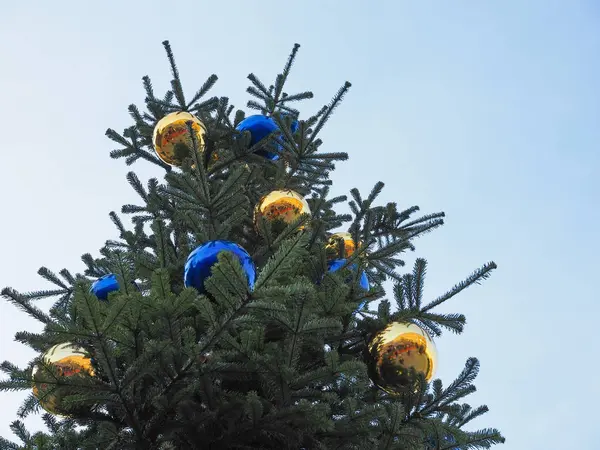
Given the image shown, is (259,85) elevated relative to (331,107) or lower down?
elevated

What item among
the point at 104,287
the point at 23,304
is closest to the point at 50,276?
the point at 104,287

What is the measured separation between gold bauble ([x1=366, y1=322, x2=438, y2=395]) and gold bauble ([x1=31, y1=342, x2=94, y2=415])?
5.64 feet

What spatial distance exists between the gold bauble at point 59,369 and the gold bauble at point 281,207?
1.92m

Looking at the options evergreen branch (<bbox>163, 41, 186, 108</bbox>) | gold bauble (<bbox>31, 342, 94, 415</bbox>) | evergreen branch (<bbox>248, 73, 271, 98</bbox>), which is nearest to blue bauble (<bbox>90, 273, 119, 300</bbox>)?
gold bauble (<bbox>31, 342, 94, 415</bbox>)

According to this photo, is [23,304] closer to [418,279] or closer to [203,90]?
[418,279]

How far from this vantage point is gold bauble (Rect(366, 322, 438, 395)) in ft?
12.3

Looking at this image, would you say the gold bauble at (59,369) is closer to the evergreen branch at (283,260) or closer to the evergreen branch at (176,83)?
the evergreen branch at (283,260)

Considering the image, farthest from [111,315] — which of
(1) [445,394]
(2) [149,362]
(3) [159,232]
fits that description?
(1) [445,394]

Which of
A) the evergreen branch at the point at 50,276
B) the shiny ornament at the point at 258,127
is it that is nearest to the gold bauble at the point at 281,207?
the shiny ornament at the point at 258,127

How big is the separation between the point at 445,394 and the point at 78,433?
2496mm

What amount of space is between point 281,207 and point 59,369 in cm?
229

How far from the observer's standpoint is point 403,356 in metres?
3.75

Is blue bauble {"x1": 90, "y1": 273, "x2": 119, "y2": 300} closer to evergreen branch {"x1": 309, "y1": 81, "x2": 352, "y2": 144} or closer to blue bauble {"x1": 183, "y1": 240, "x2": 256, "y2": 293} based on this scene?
blue bauble {"x1": 183, "y1": 240, "x2": 256, "y2": 293}

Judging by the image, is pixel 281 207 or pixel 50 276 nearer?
pixel 281 207
